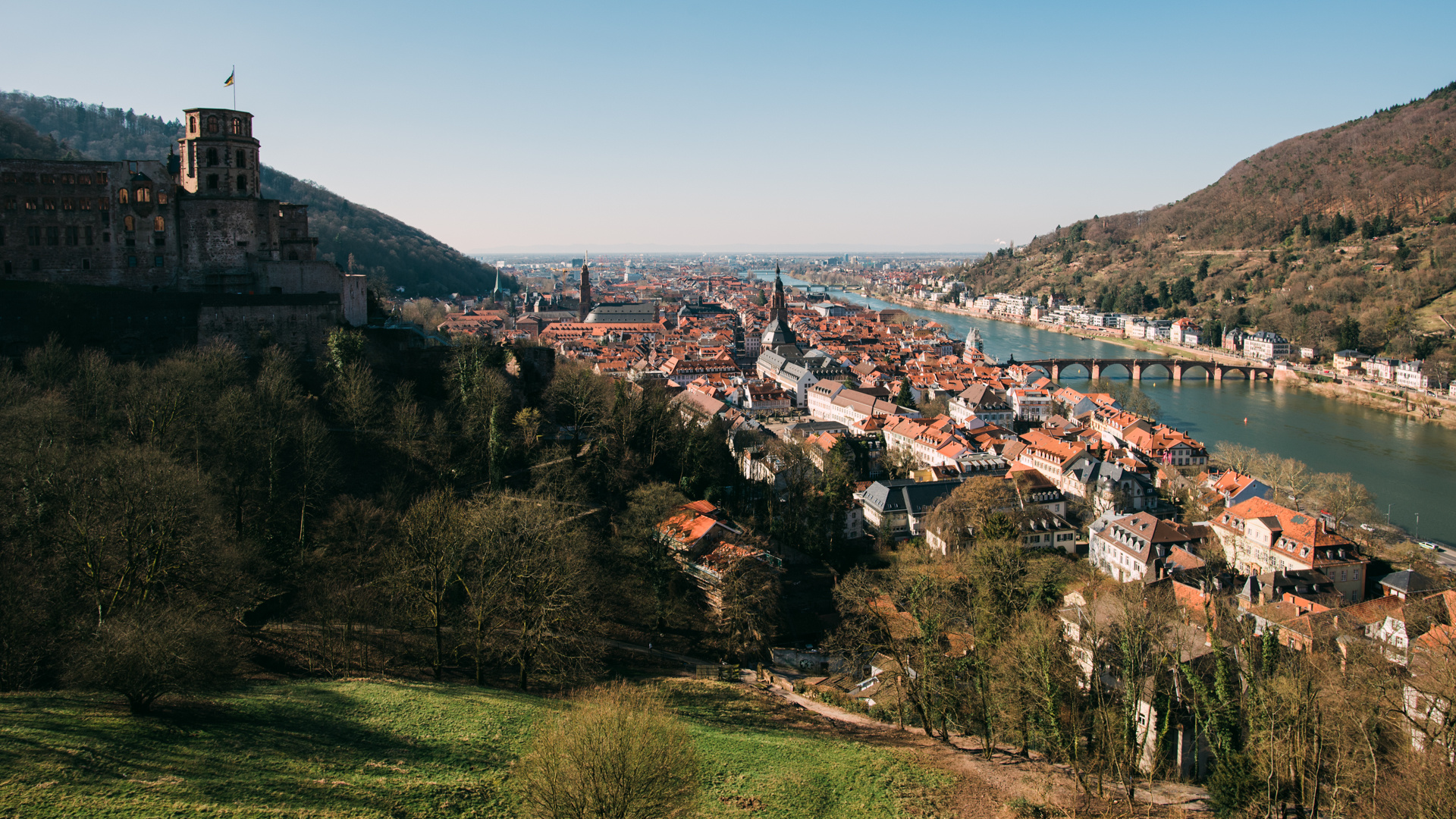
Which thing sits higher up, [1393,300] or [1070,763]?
[1393,300]

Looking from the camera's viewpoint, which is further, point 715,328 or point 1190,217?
point 1190,217

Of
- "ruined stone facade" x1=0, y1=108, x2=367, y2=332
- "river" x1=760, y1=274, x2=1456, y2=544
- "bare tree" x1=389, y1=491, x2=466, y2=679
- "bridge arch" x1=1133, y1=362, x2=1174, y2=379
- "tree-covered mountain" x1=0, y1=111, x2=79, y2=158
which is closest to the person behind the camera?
"bare tree" x1=389, y1=491, x2=466, y2=679

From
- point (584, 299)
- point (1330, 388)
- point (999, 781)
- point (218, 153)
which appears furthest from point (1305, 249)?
point (218, 153)

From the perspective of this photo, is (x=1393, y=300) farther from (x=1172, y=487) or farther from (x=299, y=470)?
(x=299, y=470)

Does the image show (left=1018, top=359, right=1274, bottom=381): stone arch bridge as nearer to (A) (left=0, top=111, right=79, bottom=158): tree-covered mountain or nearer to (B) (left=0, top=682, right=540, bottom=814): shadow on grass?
(A) (left=0, top=111, right=79, bottom=158): tree-covered mountain

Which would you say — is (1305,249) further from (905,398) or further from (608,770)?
(608,770)

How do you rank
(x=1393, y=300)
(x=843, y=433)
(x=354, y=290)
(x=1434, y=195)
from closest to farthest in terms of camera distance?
(x=354, y=290), (x=843, y=433), (x=1393, y=300), (x=1434, y=195)

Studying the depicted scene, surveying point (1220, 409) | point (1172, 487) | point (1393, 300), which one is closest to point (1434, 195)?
point (1393, 300)

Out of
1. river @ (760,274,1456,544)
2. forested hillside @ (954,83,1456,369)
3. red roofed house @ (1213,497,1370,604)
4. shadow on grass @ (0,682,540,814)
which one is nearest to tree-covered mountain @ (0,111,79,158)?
shadow on grass @ (0,682,540,814)

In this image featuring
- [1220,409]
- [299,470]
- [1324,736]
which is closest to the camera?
[1324,736]
